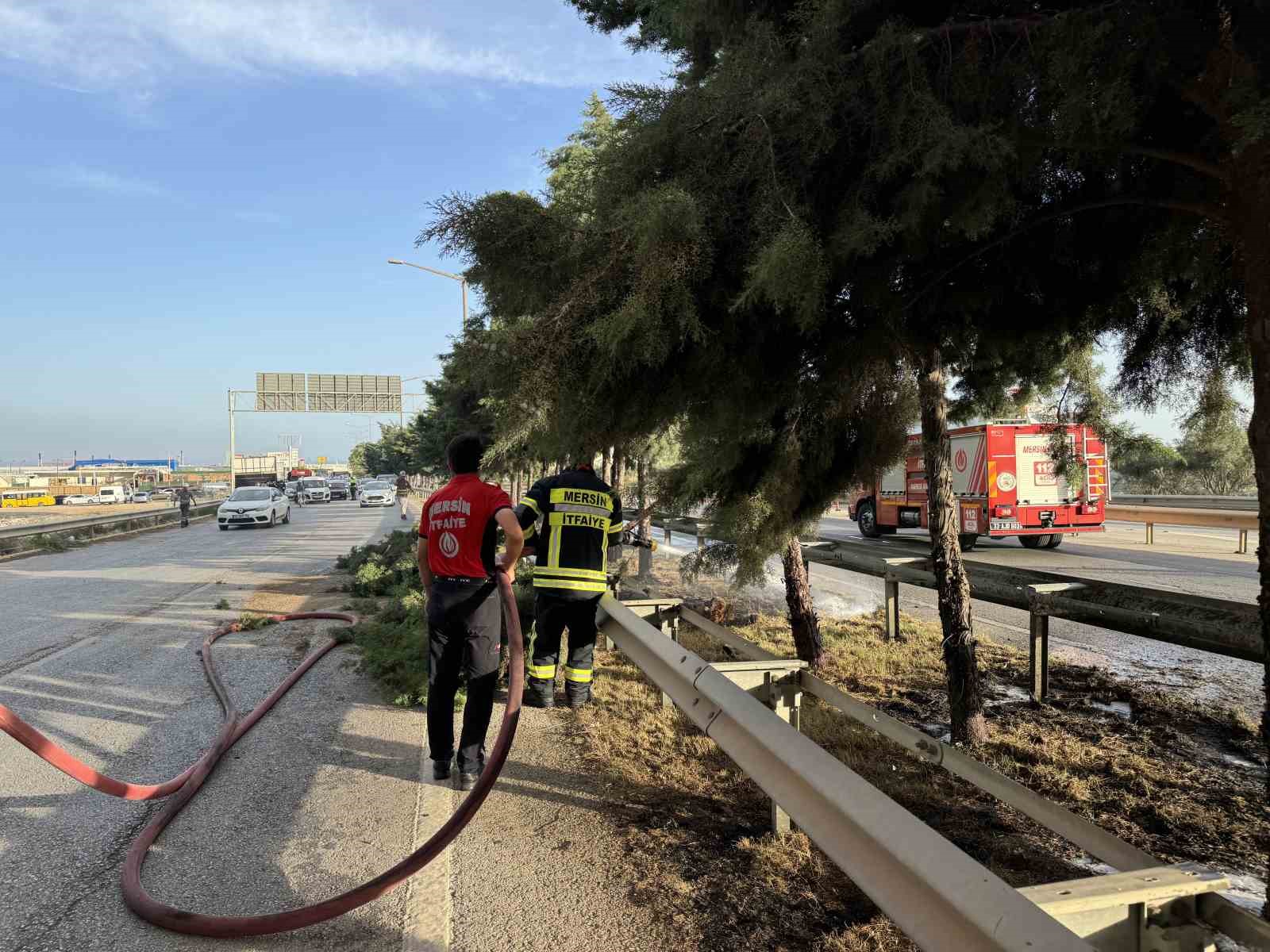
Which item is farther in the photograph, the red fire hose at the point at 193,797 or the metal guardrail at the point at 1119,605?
the metal guardrail at the point at 1119,605

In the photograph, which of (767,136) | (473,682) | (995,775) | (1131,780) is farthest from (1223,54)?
(473,682)

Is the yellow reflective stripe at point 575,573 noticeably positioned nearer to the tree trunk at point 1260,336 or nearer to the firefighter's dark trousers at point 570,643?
the firefighter's dark trousers at point 570,643

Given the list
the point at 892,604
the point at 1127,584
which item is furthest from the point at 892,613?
the point at 1127,584

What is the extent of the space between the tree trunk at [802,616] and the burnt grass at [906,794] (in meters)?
0.21

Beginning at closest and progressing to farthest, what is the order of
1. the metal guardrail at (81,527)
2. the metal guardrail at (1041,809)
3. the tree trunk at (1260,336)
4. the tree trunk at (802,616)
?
1. the metal guardrail at (1041,809)
2. the tree trunk at (1260,336)
3. the tree trunk at (802,616)
4. the metal guardrail at (81,527)

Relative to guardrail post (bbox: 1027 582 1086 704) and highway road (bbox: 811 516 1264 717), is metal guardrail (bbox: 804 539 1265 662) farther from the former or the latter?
highway road (bbox: 811 516 1264 717)

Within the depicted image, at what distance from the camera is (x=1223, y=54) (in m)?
2.65

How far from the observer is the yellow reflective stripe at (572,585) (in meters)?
5.31

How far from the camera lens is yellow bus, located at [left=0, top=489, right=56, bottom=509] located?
66.2m

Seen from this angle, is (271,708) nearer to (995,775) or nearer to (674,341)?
(674,341)

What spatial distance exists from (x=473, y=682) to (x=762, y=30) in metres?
3.47

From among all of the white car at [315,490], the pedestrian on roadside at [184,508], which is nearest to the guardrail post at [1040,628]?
the pedestrian on roadside at [184,508]

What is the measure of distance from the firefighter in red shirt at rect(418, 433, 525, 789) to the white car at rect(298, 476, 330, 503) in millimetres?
58826

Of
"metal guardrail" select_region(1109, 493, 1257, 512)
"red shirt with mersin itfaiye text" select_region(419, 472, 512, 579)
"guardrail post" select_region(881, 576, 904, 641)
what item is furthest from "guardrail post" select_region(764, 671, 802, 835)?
"metal guardrail" select_region(1109, 493, 1257, 512)
